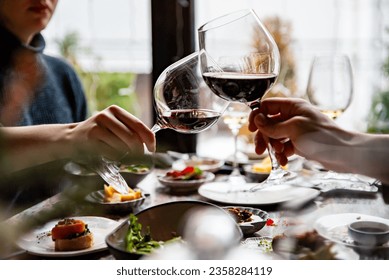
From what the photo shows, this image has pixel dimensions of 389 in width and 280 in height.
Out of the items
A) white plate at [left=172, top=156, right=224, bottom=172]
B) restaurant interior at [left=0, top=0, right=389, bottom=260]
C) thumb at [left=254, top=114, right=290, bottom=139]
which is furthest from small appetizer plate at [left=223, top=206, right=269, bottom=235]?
white plate at [left=172, top=156, right=224, bottom=172]

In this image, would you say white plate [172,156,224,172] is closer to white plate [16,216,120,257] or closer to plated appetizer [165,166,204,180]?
plated appetizer [165,166,204,180]

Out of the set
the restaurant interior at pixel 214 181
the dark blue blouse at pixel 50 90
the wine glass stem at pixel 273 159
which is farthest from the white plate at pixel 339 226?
the dark blue blouse at pixel 50 90

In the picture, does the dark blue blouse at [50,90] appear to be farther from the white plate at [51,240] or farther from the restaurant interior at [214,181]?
the white plate at [51,240]

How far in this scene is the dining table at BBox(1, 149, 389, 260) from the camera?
27.2 inches

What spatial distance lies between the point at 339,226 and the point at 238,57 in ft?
0.95

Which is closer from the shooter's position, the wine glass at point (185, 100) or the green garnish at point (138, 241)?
the green garnish at point (138, 241)

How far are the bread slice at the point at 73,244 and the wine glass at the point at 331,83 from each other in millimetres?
633

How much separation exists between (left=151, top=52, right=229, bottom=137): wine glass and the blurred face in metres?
0.53

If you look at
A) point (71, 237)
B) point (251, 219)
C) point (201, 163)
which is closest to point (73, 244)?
point (71, 237)

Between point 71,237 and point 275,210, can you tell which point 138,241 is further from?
point 275,210

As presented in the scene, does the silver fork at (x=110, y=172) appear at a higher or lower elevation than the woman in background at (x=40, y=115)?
lower

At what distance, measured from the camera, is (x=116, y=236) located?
2.06 feet

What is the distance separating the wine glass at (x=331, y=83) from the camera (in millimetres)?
1094

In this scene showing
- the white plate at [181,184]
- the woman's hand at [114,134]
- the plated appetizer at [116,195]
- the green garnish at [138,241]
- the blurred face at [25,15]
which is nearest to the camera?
the green garnish at [138,241]
